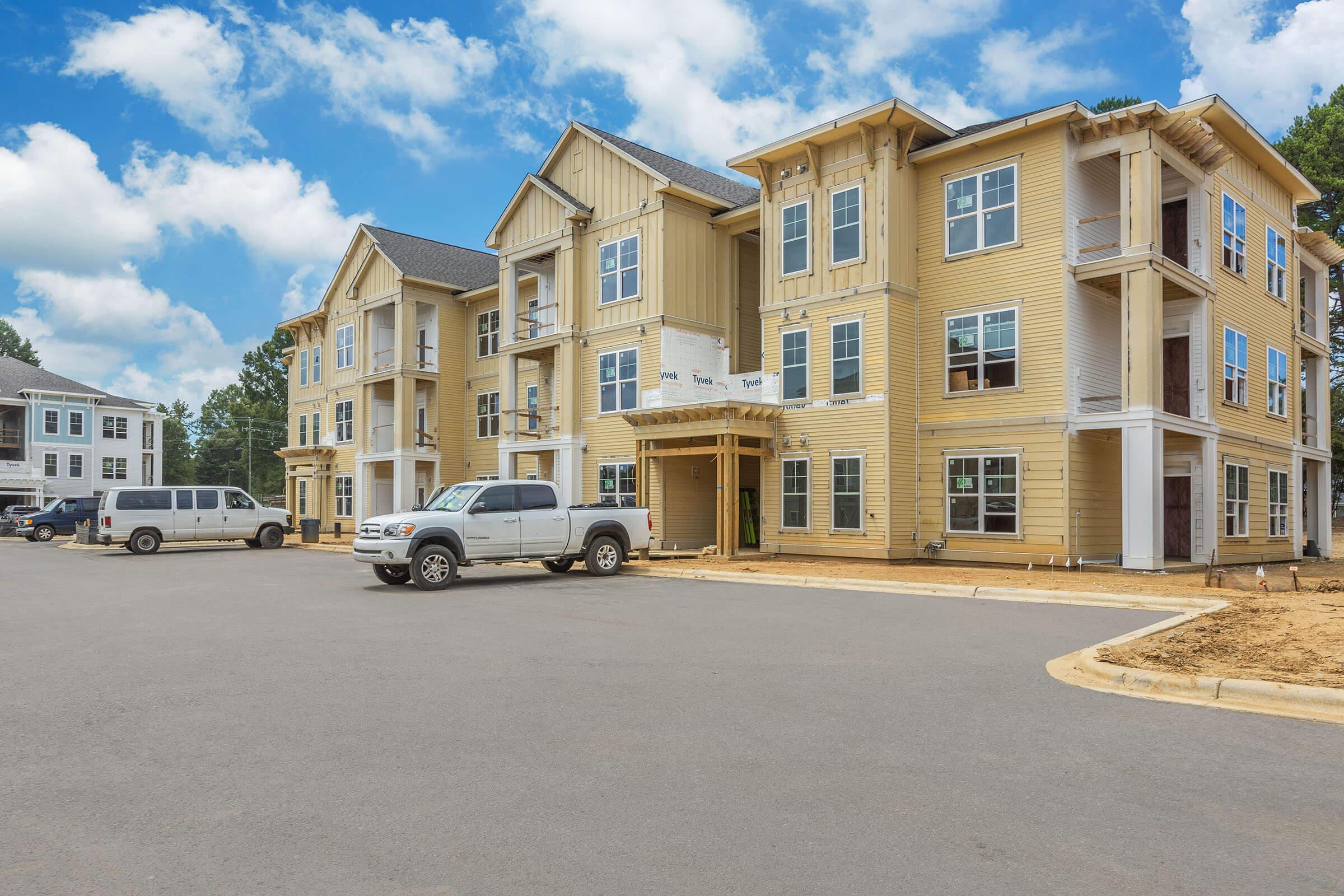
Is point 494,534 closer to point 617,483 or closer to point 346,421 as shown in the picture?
point 617,483

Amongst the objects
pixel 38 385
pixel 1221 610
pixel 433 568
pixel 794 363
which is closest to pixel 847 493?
pixel 794 363

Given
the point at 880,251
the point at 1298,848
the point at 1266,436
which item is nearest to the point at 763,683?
the point at 1298,848

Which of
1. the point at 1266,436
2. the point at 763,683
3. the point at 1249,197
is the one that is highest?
the point at 1249,197

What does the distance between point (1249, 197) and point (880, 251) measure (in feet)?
34.1

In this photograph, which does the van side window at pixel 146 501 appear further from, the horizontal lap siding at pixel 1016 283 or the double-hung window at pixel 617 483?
the horizontal lap siding at pixel 1016 283

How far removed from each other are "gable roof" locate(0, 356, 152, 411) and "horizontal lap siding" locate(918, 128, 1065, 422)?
2378 inches

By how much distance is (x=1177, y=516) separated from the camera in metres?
25.3

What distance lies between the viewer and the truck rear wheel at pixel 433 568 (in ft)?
55.6

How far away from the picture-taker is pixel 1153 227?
824 inches

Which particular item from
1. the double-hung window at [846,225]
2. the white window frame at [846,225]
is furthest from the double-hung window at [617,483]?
the double-hung window at [846,225]

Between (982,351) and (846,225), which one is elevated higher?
(846,225)

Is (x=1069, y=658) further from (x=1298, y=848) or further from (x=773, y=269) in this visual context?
(x=773, y=269)

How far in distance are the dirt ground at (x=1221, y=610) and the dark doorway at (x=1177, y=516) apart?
1.88 m

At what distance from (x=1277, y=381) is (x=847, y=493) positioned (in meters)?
13.3
